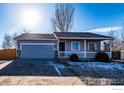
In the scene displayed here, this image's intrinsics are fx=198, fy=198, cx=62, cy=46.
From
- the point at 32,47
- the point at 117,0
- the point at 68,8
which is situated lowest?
the point at 32,47

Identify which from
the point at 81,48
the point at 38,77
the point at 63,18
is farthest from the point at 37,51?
the point at 38,77

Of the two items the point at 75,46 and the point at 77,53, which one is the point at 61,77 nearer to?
the point at 77,53

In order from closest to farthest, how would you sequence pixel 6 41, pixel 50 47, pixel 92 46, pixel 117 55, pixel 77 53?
1. pixel 77 53
2. pixel 50 47
3. pixel 92 46
4. pixel 117 55
5. pixel 6 41

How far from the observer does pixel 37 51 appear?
22.8m

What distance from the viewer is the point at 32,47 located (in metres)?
22.8

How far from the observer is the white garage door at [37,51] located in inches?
896

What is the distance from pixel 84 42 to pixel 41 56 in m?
5.23

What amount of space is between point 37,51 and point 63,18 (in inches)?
471

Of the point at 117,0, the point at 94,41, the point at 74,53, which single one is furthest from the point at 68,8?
the point at 117,0

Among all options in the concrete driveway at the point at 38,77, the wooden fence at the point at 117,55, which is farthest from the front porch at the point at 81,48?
the concrete driveway at the point at 38,77

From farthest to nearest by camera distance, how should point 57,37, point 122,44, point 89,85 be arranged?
point 122,44 → point 57,37 → point 89,85

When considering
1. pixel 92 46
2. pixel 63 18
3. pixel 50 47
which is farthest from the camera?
pixel 63 18
